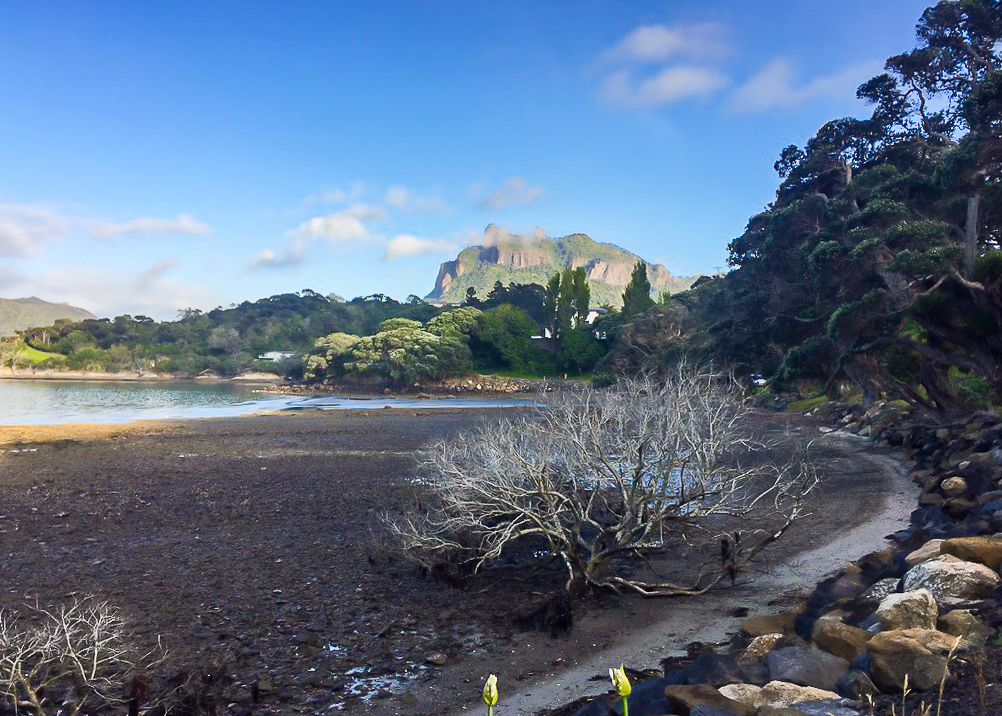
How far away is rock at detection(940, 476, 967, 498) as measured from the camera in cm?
1273

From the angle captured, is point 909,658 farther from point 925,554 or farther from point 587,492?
point 587,492

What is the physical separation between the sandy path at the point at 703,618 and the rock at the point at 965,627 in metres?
2.97

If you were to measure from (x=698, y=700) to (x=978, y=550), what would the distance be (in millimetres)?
4261

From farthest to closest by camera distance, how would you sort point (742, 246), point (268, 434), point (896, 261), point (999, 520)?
point (742, 246)
point (268, 434)
point (896, 261)
point (999, 520)

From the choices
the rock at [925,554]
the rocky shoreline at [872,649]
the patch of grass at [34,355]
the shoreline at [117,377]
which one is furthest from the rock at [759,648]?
the patch of grass at [34,355]

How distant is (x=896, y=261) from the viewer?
1922 cm

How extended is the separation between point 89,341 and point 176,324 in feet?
49.2

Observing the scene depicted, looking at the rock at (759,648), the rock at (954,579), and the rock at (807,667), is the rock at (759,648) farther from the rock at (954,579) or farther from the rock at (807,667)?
the rock at (954,579)

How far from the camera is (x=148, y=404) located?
177ft

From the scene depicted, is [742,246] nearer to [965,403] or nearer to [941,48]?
[941,48]

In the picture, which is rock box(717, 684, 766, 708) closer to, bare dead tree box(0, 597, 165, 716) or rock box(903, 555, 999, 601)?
rock box(903, 555, 999, 601)

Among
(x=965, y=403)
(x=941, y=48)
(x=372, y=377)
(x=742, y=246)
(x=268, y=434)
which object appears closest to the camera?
(x=965, y=403)

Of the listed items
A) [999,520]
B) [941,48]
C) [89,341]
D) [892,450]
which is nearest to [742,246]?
[941,48]

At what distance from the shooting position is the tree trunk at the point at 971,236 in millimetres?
18156
